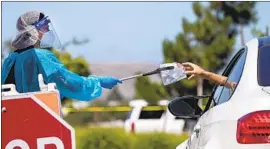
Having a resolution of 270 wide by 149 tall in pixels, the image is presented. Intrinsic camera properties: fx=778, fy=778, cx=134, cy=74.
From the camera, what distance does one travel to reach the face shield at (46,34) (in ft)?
19.1

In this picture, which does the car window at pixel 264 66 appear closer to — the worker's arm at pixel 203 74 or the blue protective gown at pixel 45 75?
the worker's arm at pixel 203 74

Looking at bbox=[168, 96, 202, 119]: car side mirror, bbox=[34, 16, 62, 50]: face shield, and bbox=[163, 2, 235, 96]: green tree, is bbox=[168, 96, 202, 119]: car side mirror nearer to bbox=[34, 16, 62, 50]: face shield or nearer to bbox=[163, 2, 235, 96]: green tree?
bbox=[34, 16, 62, 50]: face shield

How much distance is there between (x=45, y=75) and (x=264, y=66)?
1729mm

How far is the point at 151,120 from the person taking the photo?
2464cm

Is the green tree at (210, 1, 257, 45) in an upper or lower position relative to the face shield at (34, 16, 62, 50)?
lower

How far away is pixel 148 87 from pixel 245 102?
1402 inches

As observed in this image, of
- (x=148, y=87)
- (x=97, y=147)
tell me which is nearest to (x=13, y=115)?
(x=97, y=147)

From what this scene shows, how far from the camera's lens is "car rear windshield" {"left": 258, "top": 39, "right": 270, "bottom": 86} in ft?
13.8

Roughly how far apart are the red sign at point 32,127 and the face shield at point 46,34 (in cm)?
114

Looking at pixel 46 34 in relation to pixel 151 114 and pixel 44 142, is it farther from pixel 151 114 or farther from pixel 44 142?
pixel 151 114

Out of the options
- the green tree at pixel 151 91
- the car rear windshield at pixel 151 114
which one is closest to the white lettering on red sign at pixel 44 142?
the car rear windshield at pixel 151 114

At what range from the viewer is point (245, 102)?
4016 millimetres

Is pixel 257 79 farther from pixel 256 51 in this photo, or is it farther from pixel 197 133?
pixel 197 133

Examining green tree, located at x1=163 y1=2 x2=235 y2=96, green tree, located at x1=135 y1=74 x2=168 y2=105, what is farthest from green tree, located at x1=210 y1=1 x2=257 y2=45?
green tree, located at x1=135 y1=74 x2=168 y2=105
